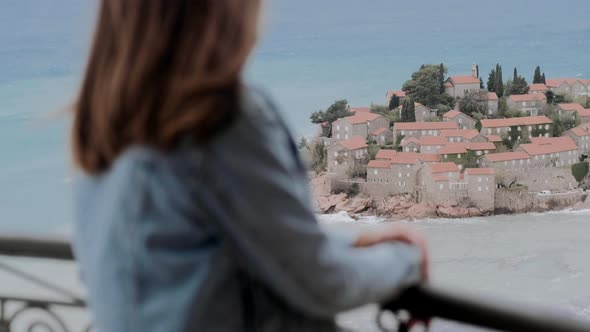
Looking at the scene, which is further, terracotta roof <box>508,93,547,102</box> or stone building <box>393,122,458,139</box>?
terracotta roof <box>508,93,547,102</box>

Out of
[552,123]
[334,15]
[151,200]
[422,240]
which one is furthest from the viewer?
[334,15]

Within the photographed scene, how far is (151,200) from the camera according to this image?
0.53 metres

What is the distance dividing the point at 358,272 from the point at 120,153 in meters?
0.21

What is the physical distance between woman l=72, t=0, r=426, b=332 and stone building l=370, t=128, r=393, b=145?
21044 mm

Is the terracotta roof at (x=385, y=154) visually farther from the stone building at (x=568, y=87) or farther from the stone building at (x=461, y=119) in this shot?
the stone building at (x=568, y=87)

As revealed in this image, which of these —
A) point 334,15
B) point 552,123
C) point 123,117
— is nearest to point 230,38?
point 123,117

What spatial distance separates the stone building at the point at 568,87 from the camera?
80.1 feet

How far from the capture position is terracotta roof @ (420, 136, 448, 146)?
22000 millimetres

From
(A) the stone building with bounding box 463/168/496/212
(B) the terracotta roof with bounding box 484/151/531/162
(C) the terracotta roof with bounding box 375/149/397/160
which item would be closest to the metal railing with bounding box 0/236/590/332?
(C) the terracotta roof with bounding box 375/149/397/160

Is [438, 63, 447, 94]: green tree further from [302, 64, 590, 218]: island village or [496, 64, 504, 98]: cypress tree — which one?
[496, 64, 504, 98]: cypress tree

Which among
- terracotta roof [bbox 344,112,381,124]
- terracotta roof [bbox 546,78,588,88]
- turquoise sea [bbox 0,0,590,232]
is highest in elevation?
turquoise sea [bbox 0,0,590,232]

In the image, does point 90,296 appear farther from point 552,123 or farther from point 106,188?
point 552,123

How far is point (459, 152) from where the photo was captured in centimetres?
2200

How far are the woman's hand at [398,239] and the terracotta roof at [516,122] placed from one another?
2199cm
